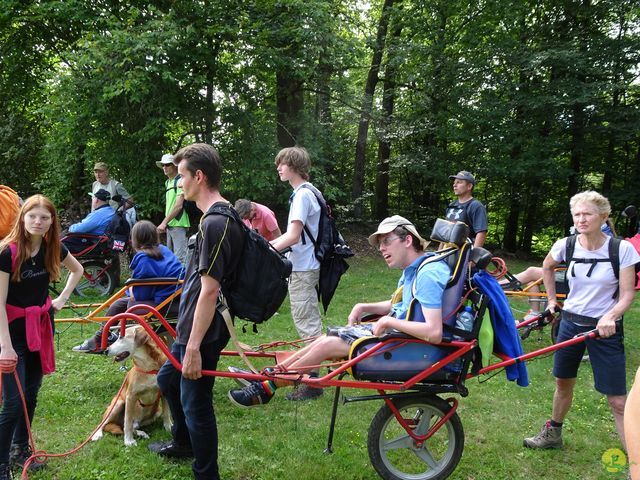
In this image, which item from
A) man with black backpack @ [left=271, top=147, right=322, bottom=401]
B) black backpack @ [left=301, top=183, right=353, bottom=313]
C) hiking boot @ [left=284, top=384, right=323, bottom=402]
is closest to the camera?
man with black backpack @ [left=271, top=147, right=322, bottom=401]

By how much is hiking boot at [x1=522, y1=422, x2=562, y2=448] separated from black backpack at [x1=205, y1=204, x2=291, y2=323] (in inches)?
97.6

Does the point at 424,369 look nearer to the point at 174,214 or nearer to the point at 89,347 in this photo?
the point at 89,347

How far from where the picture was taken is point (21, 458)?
3334 mm

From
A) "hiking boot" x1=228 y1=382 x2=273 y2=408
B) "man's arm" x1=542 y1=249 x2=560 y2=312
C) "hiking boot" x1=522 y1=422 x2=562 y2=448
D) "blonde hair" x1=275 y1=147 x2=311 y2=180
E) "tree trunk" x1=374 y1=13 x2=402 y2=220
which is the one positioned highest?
"tree trunk" x1=374 y1=13 x2=402 y2=220

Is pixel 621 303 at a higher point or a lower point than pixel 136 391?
higher

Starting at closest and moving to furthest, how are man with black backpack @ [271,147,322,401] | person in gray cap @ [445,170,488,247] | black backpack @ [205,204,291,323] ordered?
1. black backpack @ [205,204,291,323]
2. man with black backpack @ [271,147,322,401]
3. person in gray cap @ [445,170,488,247]

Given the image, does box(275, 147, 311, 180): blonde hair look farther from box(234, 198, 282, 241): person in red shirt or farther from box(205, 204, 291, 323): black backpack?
box(205, 204, 291, 323): black backpack

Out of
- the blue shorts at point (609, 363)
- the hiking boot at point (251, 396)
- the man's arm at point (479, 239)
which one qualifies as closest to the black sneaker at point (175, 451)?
the hiking boot at point (251, 396)

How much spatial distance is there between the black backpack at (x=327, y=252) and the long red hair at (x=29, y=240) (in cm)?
196

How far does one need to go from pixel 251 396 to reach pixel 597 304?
2.47 meters

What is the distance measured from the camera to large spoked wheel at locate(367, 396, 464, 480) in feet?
10.6

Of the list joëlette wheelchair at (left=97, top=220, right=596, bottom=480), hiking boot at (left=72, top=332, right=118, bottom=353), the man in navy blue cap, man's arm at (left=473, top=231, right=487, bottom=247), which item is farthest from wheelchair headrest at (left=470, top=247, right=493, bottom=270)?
the man in navy blue cap

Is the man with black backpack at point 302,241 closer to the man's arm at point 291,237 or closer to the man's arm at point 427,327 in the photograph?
the man's arm at point 291,237

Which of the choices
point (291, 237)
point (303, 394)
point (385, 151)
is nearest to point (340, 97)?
point (385, 151)
